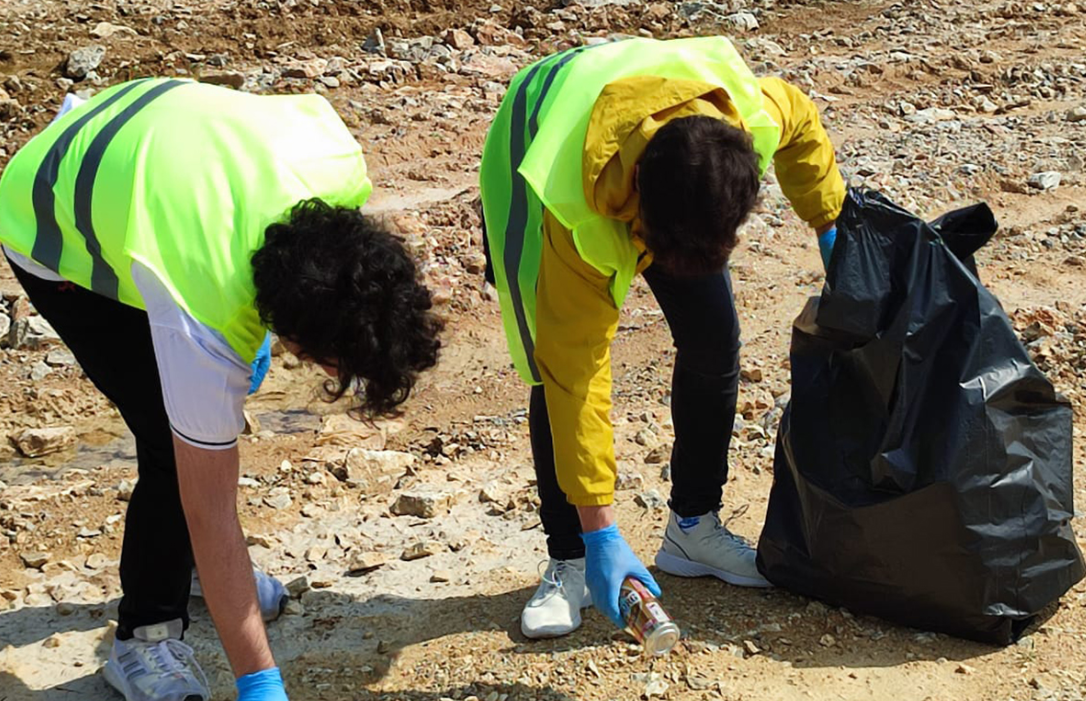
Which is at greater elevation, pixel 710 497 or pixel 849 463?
pixel 849 463

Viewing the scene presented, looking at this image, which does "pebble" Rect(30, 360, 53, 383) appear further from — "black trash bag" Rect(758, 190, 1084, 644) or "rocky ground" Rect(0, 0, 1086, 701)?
"black trash bag" Rect(758, 190, 1084, 644)

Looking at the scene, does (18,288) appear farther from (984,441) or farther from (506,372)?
(984,441)

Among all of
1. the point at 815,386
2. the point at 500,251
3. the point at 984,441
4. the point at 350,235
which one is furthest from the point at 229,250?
the point at 984,441

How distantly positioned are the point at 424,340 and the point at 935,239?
3.76 feet

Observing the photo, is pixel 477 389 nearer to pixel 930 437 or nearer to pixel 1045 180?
pixel 930 437

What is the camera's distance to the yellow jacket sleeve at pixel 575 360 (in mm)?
2299

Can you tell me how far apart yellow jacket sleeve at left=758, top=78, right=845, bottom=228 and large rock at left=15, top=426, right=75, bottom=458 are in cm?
295

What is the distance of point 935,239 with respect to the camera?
8.34ft

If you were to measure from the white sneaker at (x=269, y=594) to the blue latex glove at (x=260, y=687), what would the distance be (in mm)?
815

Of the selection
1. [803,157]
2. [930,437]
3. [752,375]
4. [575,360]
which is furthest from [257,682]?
[752,375]

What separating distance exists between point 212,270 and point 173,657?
3.50 ft

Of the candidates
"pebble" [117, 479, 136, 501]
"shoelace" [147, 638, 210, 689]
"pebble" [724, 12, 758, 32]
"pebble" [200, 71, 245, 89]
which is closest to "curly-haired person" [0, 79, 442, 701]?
"shoelace" [147, 638, 210, 689]

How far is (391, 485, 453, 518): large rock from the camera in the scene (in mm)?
3492

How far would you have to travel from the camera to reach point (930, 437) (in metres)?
2.52
